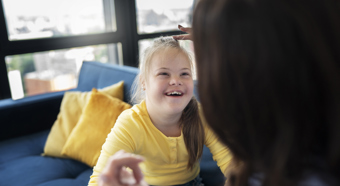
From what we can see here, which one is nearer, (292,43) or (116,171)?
(292,43)

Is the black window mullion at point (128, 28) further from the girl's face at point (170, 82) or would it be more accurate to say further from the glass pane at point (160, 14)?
the girl's face at point (170, 82)

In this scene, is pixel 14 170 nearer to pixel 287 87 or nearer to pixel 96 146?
pixel 96 146

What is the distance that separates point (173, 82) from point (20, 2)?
2.12m

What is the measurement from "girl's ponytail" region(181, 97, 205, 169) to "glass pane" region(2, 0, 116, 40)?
2.02m

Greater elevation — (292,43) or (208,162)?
(292,43)

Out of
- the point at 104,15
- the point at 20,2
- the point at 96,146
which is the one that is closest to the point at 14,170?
the point at 96,146

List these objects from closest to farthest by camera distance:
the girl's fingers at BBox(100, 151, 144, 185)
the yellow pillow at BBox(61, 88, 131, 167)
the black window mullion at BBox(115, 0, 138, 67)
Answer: the girl's fingers at BBox(100, 151, 144, 185)
the yellow pillow at BBox(61, 88, 131, 167)
the black window mullion at BBox(115, 0, 138, 67)

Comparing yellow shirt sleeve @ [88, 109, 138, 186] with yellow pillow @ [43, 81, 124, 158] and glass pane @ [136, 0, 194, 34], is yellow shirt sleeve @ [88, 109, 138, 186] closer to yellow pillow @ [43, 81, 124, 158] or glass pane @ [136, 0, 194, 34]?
yellow pillow @ [43, 81, 124, 158]

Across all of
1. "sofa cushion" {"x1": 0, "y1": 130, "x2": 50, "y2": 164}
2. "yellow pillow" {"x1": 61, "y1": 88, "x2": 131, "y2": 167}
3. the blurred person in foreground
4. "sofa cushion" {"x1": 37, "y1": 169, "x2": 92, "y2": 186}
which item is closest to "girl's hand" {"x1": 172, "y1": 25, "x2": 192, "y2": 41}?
the blurred person in foreground

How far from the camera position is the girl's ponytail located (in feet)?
4.19

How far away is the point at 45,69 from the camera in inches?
111

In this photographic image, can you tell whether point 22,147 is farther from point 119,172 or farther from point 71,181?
point 119,172

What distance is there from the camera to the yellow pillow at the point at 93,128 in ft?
5.65

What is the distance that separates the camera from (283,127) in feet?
1.69
